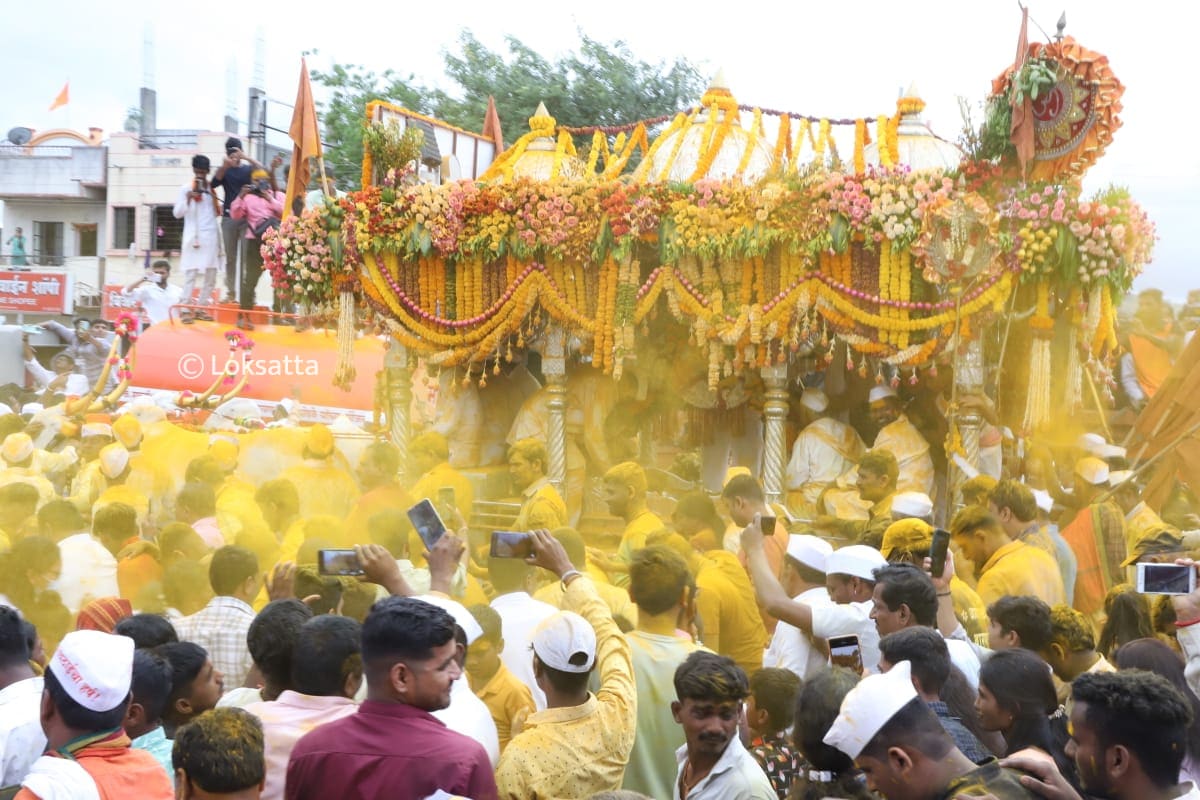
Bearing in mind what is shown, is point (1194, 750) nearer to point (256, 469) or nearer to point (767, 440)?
point (767, 440)

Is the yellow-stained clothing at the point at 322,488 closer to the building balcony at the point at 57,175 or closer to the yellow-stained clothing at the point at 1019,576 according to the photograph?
the yellow-stained clothing at the point at 1019,576

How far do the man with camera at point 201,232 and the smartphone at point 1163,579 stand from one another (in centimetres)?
1265

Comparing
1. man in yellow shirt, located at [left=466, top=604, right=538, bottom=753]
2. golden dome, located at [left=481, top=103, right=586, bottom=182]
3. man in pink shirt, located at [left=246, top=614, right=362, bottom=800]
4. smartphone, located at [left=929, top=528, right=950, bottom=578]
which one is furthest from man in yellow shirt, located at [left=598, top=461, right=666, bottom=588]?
golden dome, located at [left=481, top=103, right=586, bottom=182]

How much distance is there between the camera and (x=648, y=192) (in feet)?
32.8

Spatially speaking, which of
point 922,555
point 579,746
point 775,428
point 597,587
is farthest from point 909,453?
point 579,746

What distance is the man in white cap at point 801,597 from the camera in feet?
16.5

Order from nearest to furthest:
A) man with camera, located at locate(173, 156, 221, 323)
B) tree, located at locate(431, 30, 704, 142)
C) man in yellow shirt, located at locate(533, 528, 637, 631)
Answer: man in yellow shirt, located at locate(533, 528, 637, 631), man with camera, located at locate(173, 156, 221, 323), tree, located at locate(431, 30, 704, 142)

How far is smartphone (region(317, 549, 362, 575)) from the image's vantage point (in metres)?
4.09

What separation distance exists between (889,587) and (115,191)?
27.8m

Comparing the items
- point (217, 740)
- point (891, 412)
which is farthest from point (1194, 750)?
point (891, 412)

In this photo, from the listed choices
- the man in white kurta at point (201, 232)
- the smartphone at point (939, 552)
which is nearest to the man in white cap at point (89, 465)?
the man in white kurta at point (201, 232)

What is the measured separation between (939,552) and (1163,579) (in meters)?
0.94

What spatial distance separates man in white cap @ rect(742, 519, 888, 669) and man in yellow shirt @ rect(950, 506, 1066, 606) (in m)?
1.10

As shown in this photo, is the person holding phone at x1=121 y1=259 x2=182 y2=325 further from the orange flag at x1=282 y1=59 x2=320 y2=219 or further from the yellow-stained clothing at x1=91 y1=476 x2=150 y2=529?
the yellow-stained clothing at x1=91 y1=476 x2=150 y2=529
